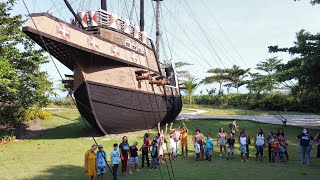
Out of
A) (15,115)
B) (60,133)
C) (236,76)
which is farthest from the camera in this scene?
(236,76)

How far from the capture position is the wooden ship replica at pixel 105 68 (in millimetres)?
14488

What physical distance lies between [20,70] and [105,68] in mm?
7165

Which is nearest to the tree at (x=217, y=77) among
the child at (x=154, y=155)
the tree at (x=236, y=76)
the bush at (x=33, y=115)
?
the tree at (x=236, y=76)

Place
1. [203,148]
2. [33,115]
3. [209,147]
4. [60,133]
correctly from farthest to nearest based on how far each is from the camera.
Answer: [33,115], [60,133], [203,148], [209,147]

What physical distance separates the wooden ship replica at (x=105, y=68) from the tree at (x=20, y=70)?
358cm

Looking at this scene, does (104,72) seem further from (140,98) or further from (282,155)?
(282,155)

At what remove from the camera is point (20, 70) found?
19.9m

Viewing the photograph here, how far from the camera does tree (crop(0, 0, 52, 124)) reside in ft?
→ 60.1

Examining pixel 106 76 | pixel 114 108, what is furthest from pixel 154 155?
pixel 106 76

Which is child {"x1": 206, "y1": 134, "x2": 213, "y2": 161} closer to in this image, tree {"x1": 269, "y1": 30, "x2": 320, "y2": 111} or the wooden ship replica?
the wooden ship replica

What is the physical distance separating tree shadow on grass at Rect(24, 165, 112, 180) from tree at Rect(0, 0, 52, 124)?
8398 millimetres

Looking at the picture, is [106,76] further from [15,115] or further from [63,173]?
[15,115]

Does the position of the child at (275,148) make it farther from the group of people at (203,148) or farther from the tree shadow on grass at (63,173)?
the tree shadow on grass at (63,173)

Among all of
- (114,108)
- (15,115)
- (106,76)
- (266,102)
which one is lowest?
(15,115)
